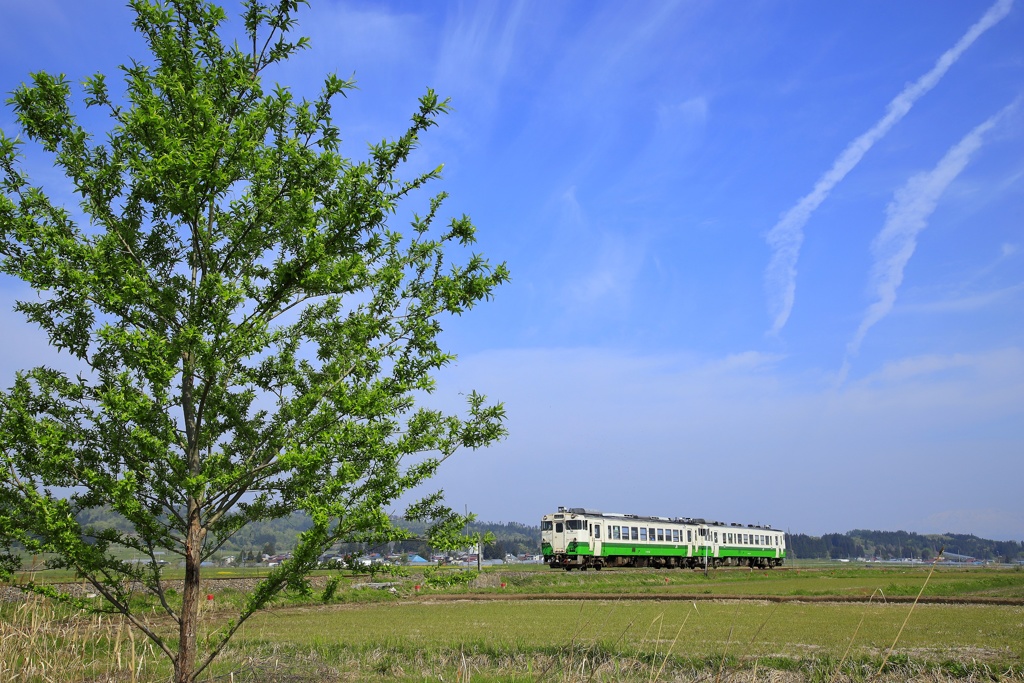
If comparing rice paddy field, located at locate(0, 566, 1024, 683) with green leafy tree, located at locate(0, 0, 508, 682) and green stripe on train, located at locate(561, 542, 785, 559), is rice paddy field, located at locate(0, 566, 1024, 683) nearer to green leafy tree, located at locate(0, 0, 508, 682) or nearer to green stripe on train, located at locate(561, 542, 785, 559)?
green leafy tree, located at locate(0, 0, 508, 682)

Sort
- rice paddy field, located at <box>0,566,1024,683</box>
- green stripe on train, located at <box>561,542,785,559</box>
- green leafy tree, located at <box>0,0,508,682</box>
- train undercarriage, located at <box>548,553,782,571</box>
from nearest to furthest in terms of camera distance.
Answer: green leafy tree, located at <box>0,0,508,682</box> → rice paddy field, located at <box>0,566,1024,683</box> → green stripe on train, located at <box>561,542,785,559</box> → train undercarriage, located at <box>548,553,782,571</box>

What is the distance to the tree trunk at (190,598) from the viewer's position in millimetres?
6762

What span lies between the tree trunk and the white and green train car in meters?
39.9

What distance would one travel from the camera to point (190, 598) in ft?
23.0

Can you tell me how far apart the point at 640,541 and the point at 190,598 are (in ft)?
148

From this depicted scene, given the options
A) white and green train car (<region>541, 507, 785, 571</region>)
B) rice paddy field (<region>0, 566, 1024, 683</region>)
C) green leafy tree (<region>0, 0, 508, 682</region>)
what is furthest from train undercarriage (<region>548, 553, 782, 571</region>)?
green leafy tree (<region>0, 0, 508, 682</region>)

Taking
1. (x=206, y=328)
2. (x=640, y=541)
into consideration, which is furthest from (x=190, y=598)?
(x=640, y=541)

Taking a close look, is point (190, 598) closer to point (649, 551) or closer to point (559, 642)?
point (559, 642)

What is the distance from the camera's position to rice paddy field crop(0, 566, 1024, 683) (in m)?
10.5

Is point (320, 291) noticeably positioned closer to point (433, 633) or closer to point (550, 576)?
point (433, 633)

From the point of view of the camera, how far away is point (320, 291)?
7.29 meters

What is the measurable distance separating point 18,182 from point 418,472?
4807 millimetres

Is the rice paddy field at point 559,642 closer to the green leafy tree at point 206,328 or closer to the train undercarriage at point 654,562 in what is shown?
the green leafy tree at point 206,328

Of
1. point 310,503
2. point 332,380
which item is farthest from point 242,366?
point 310,503
